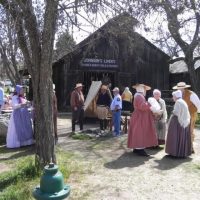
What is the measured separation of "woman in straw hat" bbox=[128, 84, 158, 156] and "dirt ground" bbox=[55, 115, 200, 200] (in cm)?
30

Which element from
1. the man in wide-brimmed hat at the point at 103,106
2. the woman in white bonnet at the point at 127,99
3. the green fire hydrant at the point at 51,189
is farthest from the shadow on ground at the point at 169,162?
the woman in white bonnet at the point at 127,99

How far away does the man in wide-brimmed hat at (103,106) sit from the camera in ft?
45.1

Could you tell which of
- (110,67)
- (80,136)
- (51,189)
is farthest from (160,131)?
(110,67)

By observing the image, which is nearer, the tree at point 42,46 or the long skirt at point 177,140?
the tree at point 42,46

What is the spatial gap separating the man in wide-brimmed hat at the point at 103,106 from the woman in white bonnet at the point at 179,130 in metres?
4.61

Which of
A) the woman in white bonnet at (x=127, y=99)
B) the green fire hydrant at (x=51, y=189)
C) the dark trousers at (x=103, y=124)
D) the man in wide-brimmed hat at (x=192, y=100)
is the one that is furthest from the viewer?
the woman in white bonnet at (x=127, y=99)

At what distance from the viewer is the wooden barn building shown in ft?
78.0

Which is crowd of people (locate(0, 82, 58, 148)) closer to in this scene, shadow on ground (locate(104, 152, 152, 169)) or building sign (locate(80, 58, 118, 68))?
shadow on ground (locate(104, 152, 152, 169))

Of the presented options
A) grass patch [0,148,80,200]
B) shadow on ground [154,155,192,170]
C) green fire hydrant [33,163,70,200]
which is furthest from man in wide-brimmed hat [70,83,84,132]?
green fire hydrant [33,163,70,200]

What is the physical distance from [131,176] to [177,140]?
2.07m

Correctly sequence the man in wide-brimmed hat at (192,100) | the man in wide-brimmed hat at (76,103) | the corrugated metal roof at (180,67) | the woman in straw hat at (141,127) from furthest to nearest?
the corrugated metal roof at (180,67), the man in wide-brimmed hat at (76,103), the man in wide-brimmed hat at (192,100), the woman in straw hat at (141,127)

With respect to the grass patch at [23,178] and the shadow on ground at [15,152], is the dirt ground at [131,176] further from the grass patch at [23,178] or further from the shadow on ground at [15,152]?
the shadow on ground at [15,152]

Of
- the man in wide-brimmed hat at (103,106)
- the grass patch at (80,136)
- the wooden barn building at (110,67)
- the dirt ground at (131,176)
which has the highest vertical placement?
the wooden barn building at (110,67)

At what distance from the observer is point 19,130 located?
35.8 ft
